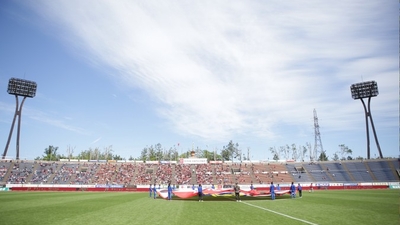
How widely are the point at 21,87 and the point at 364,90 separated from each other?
101404 mm

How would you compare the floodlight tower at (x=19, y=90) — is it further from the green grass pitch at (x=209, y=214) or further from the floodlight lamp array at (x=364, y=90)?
the floodlight lamp array at (x=364, y=90)

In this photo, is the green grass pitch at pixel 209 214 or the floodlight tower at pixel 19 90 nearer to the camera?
the green grass pitch at pixel 209 214

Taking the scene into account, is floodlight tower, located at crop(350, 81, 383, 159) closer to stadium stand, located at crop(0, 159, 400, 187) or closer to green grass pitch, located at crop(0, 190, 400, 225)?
stadium stand, located at crop(0, 159, 400, 187)

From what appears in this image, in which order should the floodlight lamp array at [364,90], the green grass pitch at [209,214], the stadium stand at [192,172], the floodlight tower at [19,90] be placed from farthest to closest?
1. the floodlight lamp array at [364,90]
2. the floodlight tower at [19,90]
3. the stadium stand at [192,172]
4. the green grass pitch at [209,214]

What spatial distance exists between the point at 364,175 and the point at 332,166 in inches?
333

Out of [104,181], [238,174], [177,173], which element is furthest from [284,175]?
[104,181]

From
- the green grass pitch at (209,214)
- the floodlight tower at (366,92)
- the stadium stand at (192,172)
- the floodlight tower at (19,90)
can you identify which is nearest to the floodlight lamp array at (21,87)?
the floodlight tower at (19,90)

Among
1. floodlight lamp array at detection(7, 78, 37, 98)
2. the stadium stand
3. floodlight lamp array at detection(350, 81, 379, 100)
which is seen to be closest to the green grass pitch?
the stadium stand

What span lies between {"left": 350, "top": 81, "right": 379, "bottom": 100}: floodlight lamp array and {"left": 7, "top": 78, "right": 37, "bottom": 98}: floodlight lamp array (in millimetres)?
96929

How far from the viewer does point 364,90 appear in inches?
2977

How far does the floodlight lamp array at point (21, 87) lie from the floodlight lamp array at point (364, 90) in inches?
3816

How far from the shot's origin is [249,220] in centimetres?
1159

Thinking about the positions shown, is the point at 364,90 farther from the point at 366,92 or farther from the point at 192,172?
the point at 192,172

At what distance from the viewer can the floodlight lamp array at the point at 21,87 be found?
69312 millimetres
